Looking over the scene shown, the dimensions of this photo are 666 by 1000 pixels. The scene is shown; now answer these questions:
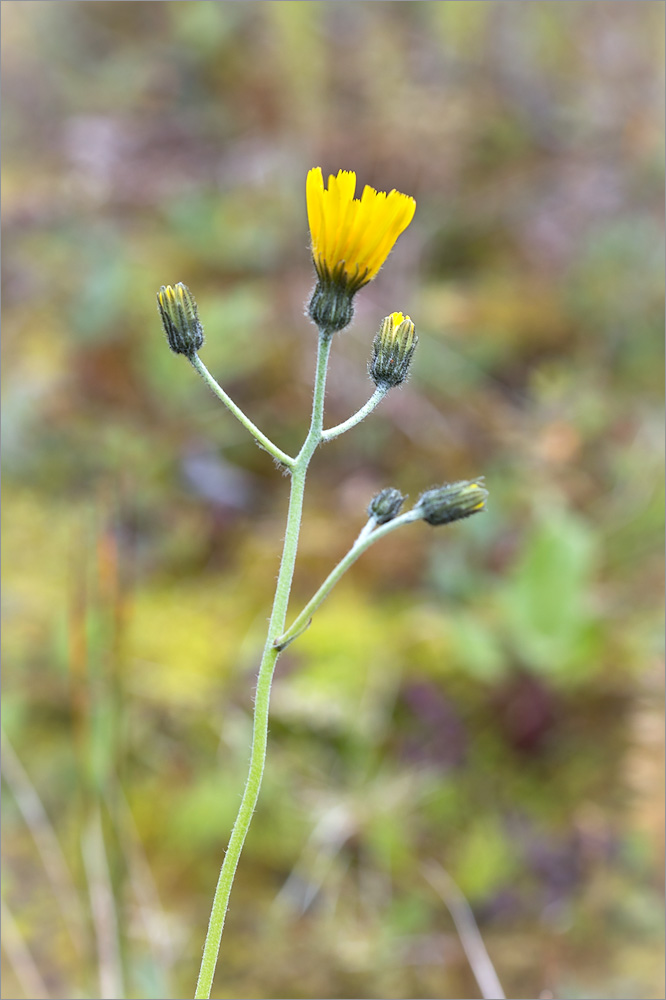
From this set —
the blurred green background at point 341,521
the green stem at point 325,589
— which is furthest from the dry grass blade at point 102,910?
the green stem at point 325,589

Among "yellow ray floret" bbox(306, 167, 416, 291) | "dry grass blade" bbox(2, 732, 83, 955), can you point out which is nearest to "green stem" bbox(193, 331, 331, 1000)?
"yellow ray floret" bbox(306, 167, 416, 291)

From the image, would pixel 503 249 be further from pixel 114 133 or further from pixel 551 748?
pixel 551 748

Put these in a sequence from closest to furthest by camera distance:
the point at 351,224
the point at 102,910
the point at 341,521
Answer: the point at 351,224
the point at 102,910
the point at 341,521

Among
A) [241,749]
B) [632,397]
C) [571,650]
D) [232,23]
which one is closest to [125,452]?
[241,749]

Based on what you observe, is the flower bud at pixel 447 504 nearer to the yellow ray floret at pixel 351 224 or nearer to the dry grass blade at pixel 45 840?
the yellow ray floret at pixel 351 224

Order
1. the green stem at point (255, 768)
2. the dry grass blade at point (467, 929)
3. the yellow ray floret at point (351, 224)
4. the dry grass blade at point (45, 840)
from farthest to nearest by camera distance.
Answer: the dry grass blade at point (45, 840), the dry grass blade at point (467, 929), the yellow ray floret at point (351, 224), the green stem at point (255, 768)

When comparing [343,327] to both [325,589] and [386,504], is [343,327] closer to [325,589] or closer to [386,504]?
[386,504]

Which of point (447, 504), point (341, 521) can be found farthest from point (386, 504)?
point (341, 521)

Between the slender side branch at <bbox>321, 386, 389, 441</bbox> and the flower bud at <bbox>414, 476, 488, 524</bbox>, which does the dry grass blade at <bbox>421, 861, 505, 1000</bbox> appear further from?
the slender side branch at <bbox>321, 386, 389, 441</bbox>
